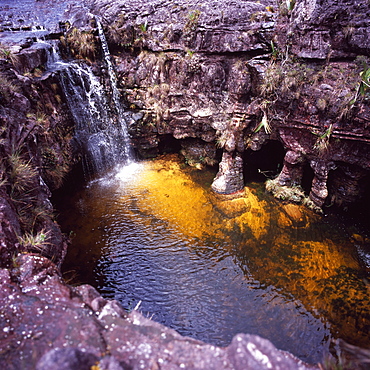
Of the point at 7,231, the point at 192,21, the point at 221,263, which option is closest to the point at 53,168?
the point at 7,231

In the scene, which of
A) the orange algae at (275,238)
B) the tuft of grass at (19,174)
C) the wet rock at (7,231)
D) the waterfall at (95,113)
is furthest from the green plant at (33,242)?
the waterfall at (95,113)

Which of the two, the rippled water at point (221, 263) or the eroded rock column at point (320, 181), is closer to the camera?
the rippled water at point (221, 263)

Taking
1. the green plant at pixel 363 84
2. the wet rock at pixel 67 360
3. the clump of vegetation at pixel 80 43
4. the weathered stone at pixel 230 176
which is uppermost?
the clump of vegetation at pixel 80 43

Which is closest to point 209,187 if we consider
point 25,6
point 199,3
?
point 199,3

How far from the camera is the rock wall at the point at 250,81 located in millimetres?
6746

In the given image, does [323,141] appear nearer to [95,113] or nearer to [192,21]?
[192,21]

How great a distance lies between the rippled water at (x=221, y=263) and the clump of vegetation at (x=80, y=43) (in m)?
5.43

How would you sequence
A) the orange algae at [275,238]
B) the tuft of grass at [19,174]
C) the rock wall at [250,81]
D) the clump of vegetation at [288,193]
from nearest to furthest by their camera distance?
the tuft of grass at [19,174] < the orange algae at [275,238] < the rock wall at [250,81] < the clump of vegetation at [288,193]

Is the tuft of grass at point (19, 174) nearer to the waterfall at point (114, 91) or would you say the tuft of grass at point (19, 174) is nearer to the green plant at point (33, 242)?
the green plant at point (33, 242)

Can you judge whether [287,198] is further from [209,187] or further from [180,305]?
[180,305]

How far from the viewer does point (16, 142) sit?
15.8 feet

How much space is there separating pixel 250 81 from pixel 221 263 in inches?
248

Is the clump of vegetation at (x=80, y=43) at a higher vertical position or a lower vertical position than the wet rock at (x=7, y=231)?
higher

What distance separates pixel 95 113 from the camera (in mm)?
9539
